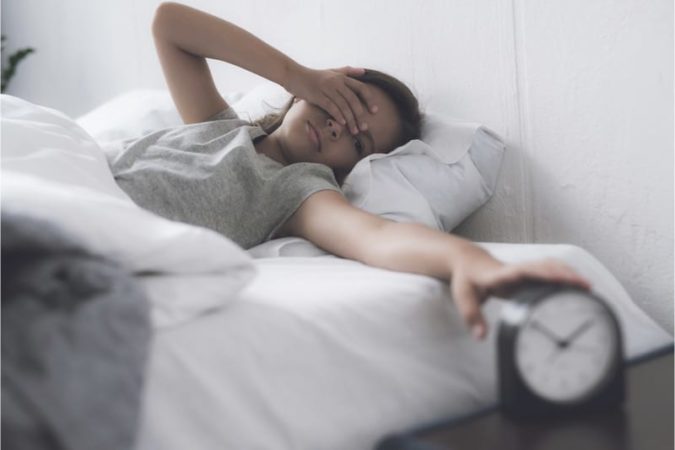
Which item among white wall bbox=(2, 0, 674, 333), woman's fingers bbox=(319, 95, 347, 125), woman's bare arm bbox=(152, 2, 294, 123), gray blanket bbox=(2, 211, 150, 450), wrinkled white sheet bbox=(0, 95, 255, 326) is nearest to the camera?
gray blanket bbox=(2, 211, 150, 450)

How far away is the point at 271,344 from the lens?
81 centimetres

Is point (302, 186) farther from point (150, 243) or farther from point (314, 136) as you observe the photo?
point (150, 243)

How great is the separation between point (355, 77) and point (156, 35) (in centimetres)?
42

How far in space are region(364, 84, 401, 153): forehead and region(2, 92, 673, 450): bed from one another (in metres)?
0.50

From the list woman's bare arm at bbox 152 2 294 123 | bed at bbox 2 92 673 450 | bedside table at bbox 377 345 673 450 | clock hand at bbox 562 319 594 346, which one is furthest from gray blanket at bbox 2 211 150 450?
woman's bare arm at bbox 152 2 294 123

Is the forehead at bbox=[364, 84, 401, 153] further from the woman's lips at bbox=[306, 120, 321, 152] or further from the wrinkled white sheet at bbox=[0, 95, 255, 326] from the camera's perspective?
the wrinkled white sheet at bbox=[0, 95, 255, 326]

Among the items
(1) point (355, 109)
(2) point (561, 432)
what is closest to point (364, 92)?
(1) point (355, 109)

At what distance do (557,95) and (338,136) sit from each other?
385 millimetres

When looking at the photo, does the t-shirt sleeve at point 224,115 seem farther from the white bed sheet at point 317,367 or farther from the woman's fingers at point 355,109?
the white bed sheet at point 317,367

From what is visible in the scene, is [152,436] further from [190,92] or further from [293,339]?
[190,92]

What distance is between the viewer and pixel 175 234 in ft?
2.59

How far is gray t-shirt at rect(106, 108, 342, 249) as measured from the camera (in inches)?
52.9

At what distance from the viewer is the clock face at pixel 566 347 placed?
2.59 ft

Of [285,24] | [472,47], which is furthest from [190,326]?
[285,24]
